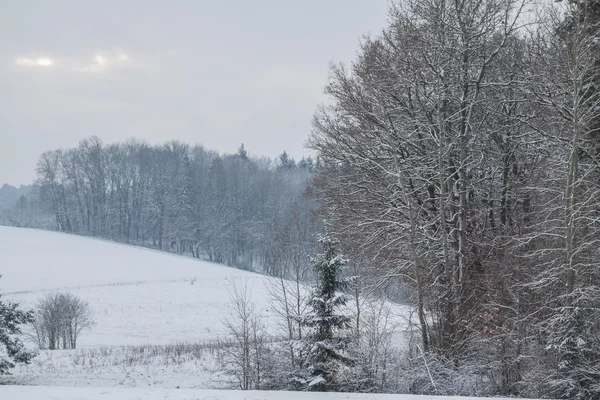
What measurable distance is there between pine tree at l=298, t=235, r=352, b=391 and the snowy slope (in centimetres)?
1341

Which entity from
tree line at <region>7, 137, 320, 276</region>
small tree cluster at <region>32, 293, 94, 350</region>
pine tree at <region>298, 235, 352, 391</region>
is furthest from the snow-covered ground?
tree line at <region>7, 137, 320, 276</region>

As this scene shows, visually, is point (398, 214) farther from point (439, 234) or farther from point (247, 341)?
point (247, 341)

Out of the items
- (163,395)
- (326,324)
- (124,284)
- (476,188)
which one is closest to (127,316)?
(124,284)

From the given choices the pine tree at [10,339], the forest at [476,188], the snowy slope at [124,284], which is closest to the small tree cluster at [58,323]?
the snowy slope at [124,284]

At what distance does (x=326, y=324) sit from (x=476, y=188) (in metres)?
5.96

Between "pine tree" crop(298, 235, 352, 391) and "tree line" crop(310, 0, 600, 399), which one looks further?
"pine tree" crop(298, 235, 352, 391)

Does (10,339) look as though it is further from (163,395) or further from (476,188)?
(476,188)

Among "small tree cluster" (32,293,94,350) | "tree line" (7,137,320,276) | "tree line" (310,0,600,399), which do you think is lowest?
"small tree cluster" (32,293,94,350)

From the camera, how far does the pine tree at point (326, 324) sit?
37.7 feet

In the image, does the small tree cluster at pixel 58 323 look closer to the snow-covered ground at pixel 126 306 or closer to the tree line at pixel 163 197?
the snow-covered ground at pixel 126 306

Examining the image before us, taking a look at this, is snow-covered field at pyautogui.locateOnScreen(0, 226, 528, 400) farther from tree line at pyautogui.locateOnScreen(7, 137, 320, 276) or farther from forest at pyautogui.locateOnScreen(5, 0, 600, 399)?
tree line at pyautogui.locateOnScreen(7, 137, 320, 276)

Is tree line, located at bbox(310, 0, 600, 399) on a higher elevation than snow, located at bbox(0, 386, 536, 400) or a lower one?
higher

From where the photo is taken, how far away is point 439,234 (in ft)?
48.1

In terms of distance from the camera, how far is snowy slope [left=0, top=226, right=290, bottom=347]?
3088 cm
